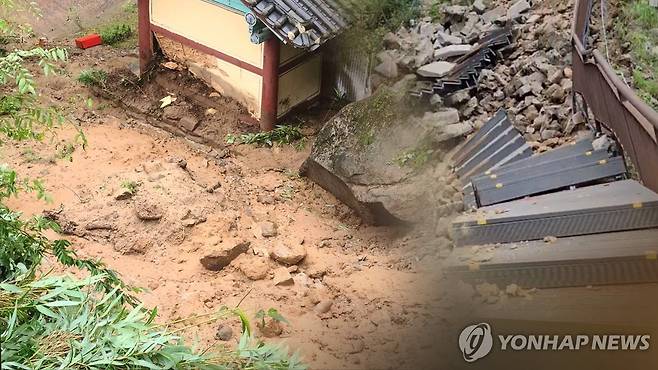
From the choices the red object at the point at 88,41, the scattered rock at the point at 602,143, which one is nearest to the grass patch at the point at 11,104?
the scattered rock at the point at 602,143

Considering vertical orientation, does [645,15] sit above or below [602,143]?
above

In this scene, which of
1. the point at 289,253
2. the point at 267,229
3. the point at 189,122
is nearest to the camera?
the point at 289,253

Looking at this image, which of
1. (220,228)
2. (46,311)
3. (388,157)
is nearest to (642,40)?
(388,157)

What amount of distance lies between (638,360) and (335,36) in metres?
1.86

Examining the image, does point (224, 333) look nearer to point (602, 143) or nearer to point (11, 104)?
point (11, 104)

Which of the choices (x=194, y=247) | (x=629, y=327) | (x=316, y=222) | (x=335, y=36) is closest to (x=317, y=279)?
(x=316, y=222)

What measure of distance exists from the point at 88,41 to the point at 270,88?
210 cm

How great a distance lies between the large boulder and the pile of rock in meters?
0.07

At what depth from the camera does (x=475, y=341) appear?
1.74 metres

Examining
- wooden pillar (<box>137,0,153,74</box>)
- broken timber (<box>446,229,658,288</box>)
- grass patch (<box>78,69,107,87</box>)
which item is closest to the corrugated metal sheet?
broken timber (<box>446,229,658,288</box>)

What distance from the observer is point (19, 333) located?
2051 mm

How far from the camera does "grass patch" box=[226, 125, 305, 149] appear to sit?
3.84 m

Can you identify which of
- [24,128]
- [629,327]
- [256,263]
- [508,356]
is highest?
[629,327]

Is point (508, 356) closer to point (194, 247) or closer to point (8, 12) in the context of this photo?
point (194, 247)
